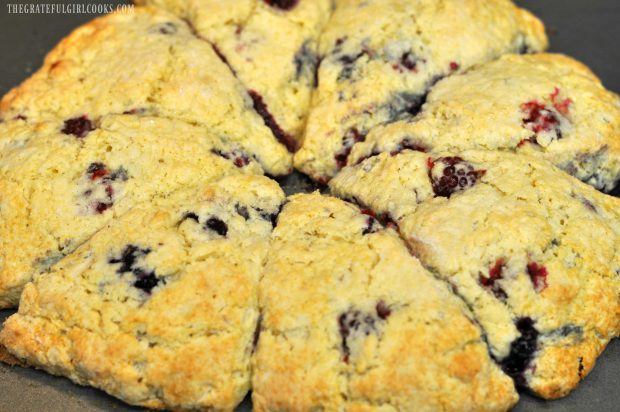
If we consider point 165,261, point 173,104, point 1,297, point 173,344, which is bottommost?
point 1,297

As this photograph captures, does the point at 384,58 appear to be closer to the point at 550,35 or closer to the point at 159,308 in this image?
the point at 159,308

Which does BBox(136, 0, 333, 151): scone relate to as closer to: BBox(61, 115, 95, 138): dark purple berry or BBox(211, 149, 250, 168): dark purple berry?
BBox(211, 149, 250, 168): dark purple berry

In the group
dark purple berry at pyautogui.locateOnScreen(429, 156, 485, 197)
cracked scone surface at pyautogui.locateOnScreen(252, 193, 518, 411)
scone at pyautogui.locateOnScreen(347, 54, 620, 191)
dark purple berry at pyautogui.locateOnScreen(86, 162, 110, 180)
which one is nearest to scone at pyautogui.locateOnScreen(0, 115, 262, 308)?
dark purple berry at pyautogui.locateOnScreen(86, 162, 110, 180)

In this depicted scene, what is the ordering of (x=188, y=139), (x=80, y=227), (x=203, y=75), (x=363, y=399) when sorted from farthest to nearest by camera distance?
(x=203, y=75) → (x=188, y=139) → (x=80, y=227) → (x=363, y=399)

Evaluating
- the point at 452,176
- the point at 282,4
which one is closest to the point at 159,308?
the point at 452,176

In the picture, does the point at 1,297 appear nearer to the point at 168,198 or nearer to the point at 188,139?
the point at 168,198

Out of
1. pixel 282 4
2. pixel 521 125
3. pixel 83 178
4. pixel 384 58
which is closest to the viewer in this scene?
pixel 83 178

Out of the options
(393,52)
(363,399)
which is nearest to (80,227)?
(363,399)
